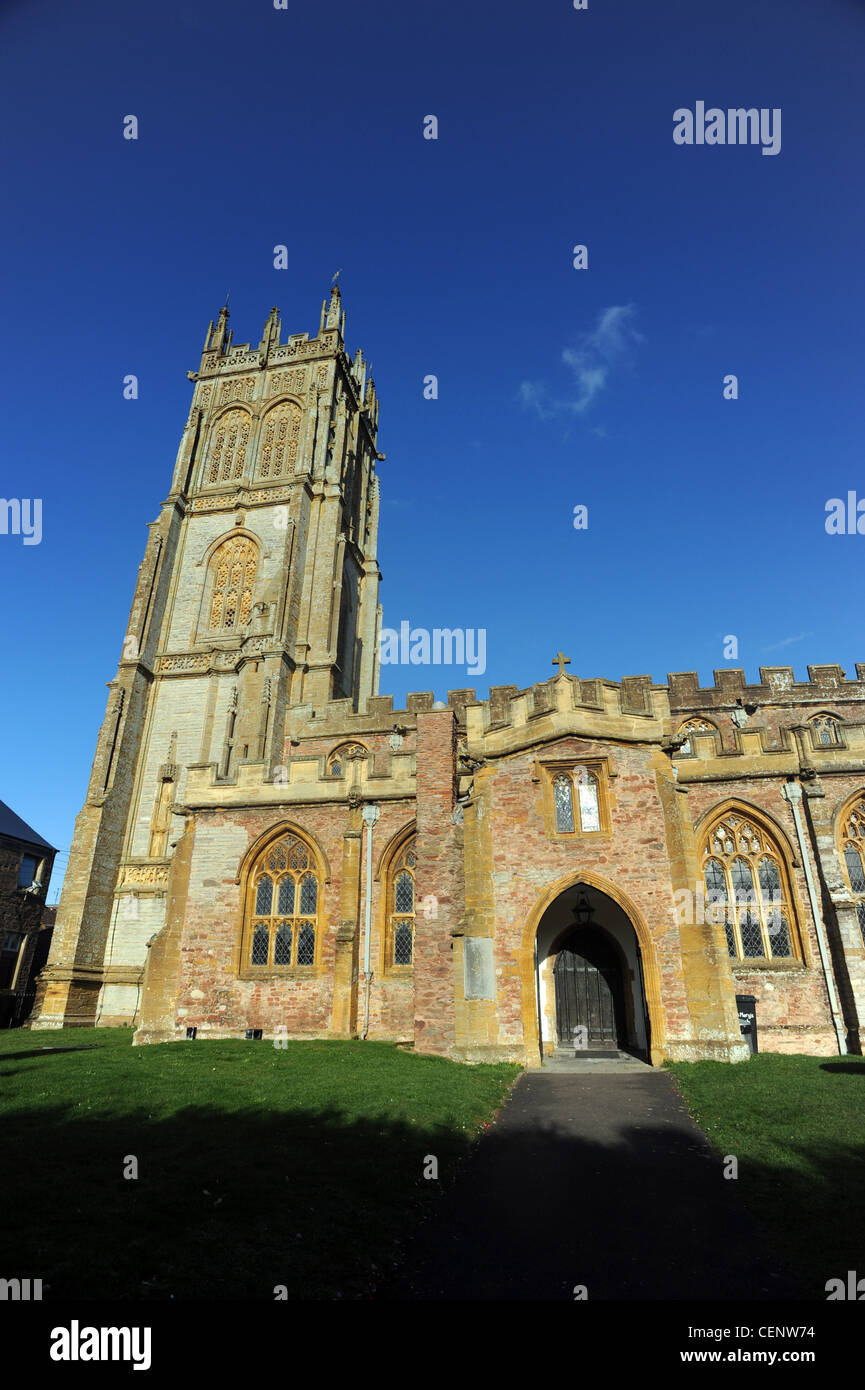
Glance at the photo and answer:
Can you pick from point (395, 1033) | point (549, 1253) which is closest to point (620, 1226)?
point (549, 1253)

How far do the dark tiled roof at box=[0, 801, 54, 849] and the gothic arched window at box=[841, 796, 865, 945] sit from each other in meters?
32.9

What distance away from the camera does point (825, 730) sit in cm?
2469

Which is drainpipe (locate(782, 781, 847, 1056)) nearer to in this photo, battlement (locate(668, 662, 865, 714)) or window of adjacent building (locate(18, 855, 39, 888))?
battlement (locate(668, 662, 865, 714))

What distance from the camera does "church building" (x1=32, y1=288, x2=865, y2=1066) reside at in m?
16.0

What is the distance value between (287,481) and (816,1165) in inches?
1512

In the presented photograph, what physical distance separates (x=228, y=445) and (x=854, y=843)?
125 feet

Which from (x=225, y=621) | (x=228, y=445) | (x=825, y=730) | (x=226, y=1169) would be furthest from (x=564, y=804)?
(x=228, y=445)

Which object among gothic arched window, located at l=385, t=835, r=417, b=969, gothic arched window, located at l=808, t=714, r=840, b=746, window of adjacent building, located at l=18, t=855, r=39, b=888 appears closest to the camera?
gothic arched window, located at l=808, t=714, r=840, b=746

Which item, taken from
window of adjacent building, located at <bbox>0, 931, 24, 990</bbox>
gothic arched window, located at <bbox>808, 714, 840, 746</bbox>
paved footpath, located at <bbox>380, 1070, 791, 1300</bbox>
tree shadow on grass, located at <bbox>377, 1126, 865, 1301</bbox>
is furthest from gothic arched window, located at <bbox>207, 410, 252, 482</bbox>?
tree shadow on grass, located at <bbox>377, 1126, 865, 1301</bbox>

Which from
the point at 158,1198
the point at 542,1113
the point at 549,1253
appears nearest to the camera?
the point at 549,1253

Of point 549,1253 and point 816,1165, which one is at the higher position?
point 816,1165

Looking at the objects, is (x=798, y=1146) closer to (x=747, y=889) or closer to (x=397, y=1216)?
(x=397, y=1216)

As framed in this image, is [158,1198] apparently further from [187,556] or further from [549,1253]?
[187,556]
